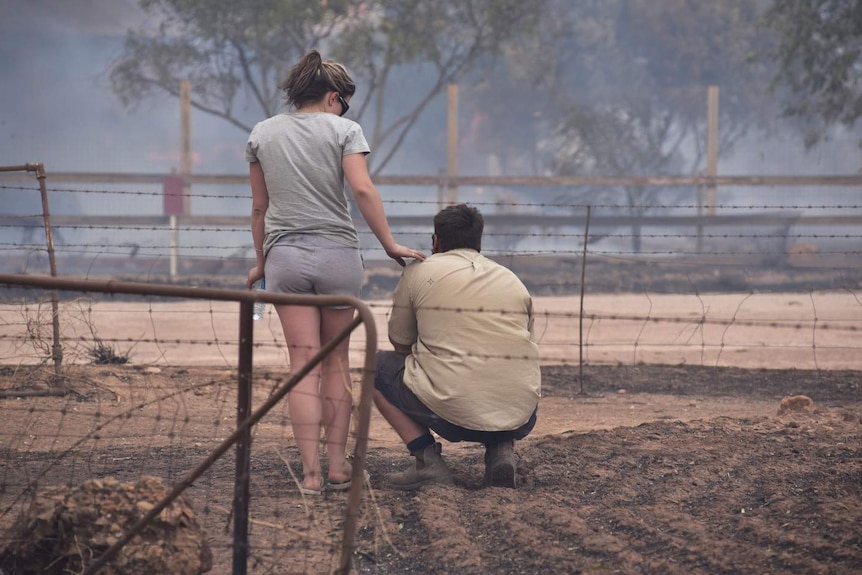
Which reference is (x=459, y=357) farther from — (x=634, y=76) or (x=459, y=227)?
(x=634, y=76)

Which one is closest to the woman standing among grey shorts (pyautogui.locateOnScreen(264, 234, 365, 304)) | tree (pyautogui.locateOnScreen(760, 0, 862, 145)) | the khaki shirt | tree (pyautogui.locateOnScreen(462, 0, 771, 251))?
grey shorts (pyautogui.locateOnScreen(264, 234, 365, 304))

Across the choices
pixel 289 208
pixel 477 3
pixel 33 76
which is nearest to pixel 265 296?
pixel 289 208

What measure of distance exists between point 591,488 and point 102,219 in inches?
551

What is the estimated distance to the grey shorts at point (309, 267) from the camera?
4520 millimetres

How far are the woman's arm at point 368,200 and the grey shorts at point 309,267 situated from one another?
184mm

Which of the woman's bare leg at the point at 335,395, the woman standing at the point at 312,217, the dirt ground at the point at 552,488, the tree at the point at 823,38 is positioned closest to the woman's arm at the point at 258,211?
the woman standing at the point at 312,217

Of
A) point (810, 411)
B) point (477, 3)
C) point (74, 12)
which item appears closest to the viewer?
point (810, 411)

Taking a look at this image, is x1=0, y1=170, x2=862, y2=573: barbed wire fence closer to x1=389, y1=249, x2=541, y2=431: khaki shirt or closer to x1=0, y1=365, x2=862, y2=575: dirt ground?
x1=0, y1=365, x2=862, y2=575: dirt ground

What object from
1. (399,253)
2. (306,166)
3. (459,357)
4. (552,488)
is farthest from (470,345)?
(306,166)

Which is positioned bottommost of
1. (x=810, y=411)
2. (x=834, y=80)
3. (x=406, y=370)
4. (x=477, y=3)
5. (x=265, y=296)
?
(x=810, y=411)

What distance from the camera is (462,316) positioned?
4.70m

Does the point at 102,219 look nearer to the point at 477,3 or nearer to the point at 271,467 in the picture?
the point at 477,3

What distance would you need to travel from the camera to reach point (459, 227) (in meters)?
4.91

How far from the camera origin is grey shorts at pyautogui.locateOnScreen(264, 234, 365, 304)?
14.8 ft
